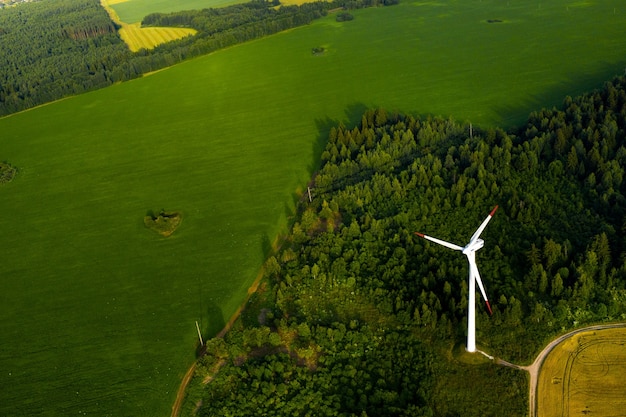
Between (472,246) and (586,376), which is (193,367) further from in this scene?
(586,376)

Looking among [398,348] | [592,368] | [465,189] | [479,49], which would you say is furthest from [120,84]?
[592,368]

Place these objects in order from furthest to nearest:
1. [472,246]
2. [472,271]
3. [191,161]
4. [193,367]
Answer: [191,161]
[193,367]
[472,271]
[472,246]

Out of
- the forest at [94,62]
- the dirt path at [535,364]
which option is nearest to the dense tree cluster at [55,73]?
the forest at [94,62]

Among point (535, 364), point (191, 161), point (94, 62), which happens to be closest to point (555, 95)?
point (535, 364)

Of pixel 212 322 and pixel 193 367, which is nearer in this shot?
pixel 193 367

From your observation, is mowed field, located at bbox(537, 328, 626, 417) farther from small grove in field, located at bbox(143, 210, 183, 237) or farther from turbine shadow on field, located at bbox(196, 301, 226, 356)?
small grove in field, located at bbox(143, 210, 183, 237)
